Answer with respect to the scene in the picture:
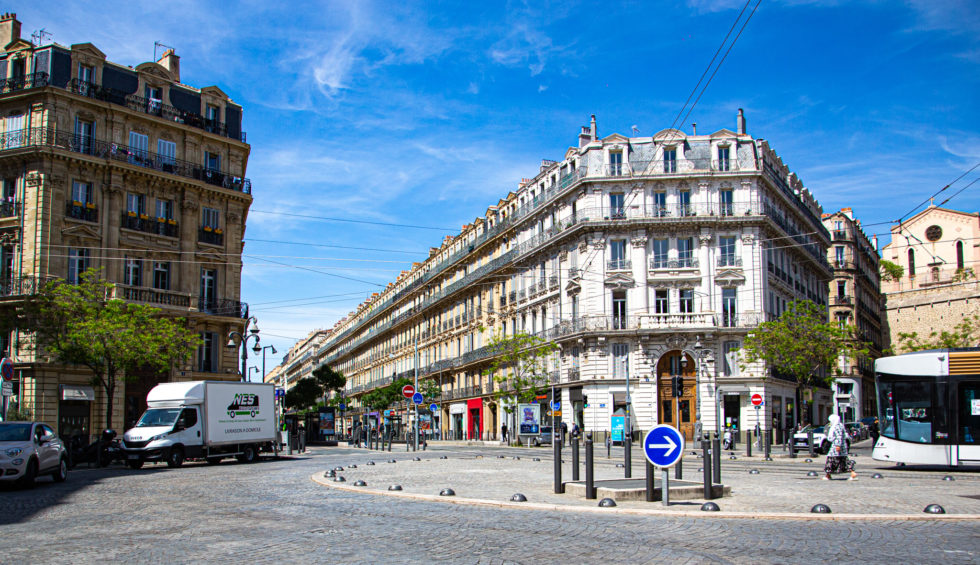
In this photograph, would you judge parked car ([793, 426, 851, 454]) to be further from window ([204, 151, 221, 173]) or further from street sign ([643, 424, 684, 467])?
window ([204, 151, 221, 173])

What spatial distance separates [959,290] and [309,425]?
199 ft

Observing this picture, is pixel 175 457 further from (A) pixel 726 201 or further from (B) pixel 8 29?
(A) pixel 726 201

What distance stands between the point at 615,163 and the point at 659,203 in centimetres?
370

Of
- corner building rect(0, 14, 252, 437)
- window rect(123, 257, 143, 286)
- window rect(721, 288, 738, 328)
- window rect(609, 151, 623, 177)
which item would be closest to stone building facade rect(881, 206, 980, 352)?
window rect(721, 288, 738, 328)

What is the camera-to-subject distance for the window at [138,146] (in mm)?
39094

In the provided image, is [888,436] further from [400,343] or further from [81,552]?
[400,343]

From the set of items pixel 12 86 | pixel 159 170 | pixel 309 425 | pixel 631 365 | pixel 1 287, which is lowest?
pixel 309 425

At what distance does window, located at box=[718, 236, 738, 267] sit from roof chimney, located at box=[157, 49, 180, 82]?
1259 inches

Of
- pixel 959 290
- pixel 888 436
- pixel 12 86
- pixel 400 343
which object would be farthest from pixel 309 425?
pixel 959 290

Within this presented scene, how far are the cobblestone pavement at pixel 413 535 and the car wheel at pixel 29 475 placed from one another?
328 centimetres

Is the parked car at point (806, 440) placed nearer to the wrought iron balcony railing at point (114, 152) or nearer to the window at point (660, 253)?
the window at point (660, 253)

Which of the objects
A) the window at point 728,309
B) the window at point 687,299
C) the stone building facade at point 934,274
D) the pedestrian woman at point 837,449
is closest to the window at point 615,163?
the window at point 687,299

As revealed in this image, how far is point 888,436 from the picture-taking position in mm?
23406

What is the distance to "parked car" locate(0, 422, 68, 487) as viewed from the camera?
15711 mm
